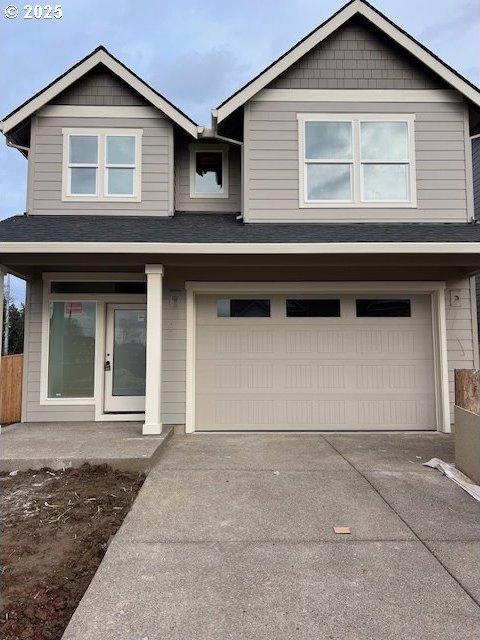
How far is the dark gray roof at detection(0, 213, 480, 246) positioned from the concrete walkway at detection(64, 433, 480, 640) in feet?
10.1

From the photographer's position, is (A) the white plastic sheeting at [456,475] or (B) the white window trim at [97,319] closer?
(A) the white plastic sheeting at [456,475]

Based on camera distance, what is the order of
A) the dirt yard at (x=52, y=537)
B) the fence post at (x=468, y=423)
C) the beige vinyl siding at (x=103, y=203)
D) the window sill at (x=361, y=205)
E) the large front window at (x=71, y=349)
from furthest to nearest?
the beige vinyl siding at (x=103, y=203) → the window sill at (x=361, y=205) → the large front window at (x=71, y=349) → the fence post at (x=468, y=423) → the dirt yard at (x=52, y=537)

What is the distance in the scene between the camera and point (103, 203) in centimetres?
739

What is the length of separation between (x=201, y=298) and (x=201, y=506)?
153 inches

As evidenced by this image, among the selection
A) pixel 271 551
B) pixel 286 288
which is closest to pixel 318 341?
pixel 286 288

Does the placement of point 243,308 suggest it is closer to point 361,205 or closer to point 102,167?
point 361,205

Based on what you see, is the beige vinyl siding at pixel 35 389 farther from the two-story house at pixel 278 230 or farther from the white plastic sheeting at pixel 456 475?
the white plastic sheeting at pixel 456 475

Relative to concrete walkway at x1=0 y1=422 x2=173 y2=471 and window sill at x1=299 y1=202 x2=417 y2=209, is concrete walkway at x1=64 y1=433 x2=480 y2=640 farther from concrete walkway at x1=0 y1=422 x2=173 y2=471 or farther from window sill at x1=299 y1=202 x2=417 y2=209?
window sill at x1=299 y1=202 x2=417 y2=209

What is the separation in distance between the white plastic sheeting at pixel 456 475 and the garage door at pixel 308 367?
1925mm

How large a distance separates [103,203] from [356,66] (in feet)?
16.4

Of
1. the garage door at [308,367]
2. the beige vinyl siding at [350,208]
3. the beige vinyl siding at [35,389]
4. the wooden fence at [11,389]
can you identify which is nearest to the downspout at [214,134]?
the beige vinyl siding at [350,208]

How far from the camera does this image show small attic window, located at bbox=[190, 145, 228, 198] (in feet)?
26.2

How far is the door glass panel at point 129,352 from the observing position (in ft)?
23.6

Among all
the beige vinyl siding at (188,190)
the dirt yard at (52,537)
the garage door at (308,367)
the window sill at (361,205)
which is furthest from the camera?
the beige vinyl siding at (188,190)
